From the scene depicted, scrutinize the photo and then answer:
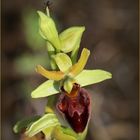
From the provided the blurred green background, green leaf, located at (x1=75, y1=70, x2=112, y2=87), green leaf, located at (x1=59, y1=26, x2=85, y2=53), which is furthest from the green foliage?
green leaf, located at (x1=59, y1=26, x2=85, y2=53)

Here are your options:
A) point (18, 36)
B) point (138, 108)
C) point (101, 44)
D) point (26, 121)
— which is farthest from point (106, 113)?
point (26, 121)

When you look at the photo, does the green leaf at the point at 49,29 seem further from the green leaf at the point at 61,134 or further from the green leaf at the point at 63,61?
the green leaf at the point at 61,134

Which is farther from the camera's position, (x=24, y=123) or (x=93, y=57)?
(x=93, y=57)

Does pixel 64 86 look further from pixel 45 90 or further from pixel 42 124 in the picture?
pixel 42 124

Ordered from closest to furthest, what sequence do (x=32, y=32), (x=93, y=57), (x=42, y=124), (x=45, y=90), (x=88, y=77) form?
(x=42, y=124)
(x=45, y=90)
(x=88, y=77)
(x=32, y=32)
(x=93, y=57)

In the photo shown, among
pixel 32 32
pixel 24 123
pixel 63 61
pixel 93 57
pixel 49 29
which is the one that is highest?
pixel 49 29

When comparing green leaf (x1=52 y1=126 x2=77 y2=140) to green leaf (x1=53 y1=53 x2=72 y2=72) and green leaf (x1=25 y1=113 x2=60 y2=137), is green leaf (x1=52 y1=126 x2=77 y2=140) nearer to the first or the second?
green leaf (x1=25 y1=113 x2=60 y2=137)

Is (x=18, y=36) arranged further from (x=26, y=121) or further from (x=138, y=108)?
(x=26, y=121)

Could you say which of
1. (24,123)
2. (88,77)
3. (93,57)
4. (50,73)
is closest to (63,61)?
(50,73)

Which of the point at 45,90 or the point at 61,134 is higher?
the point at 45,90
